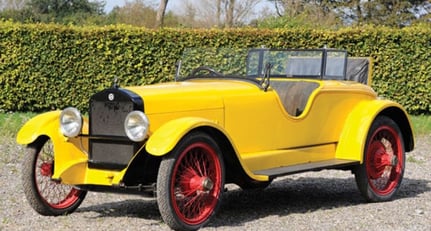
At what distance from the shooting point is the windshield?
7984 mm

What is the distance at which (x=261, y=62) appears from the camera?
803cm

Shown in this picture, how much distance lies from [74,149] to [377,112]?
310 centimetres

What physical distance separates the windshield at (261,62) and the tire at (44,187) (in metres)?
1.71

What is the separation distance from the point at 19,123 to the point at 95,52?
2612mm

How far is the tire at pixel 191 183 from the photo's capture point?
19.8 ft

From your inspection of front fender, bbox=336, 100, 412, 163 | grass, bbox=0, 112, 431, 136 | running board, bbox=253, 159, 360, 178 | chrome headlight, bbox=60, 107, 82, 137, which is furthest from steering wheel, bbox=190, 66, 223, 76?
grass, bbox=0, 112, 431, 136

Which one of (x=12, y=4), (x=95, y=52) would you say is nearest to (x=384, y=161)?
(x=95, y=52)

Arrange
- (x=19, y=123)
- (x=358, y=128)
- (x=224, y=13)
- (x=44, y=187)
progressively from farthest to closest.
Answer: (x=224, y=13) → (x=19, y=123) → (x=358, y=128) → (x=44, y=187)

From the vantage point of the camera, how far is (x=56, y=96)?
16.4 metres

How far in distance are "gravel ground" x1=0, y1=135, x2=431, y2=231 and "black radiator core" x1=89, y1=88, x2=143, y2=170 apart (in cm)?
54

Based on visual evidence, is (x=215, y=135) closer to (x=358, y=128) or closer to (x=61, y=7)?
(x=358, y=128)

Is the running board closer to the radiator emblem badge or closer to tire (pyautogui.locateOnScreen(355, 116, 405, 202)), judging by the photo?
tire (pyautogui.locateOnScreen(355, 116, 405, 202))

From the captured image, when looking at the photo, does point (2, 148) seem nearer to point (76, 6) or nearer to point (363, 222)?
point (363, 222)

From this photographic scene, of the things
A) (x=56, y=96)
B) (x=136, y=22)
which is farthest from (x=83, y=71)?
(x=136, y=22)
